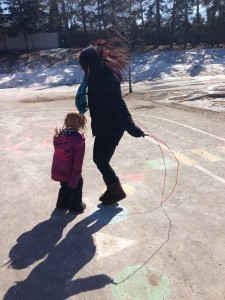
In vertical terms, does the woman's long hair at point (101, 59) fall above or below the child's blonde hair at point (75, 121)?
above

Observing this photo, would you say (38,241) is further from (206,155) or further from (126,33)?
(126,33)

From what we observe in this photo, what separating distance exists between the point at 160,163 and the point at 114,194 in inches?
77.6

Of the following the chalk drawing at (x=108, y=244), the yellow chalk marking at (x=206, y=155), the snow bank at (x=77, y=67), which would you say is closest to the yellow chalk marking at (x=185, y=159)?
the yellow chalk marking at (x=206, y=155)

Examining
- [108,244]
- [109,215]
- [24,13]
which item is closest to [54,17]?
[24,13]

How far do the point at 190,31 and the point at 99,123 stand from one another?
1633 inches

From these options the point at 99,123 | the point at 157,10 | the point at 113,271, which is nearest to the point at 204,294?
the point at 113,271

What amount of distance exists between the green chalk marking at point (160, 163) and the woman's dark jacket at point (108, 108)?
2.04 m

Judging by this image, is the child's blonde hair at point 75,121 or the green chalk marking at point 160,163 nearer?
the child's blonde hair at point 75,121

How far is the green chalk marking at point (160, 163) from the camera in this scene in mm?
6018

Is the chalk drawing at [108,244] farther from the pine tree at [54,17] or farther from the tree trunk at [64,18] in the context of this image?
the tree trunk at [64,18]

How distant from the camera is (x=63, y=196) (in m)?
4.43

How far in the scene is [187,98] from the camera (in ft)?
49.3

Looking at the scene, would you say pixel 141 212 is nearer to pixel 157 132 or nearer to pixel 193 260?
pixel 193 260

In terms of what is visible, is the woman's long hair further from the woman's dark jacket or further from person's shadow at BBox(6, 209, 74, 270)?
person's shadow at BBox(6, 209, 74, 270)
